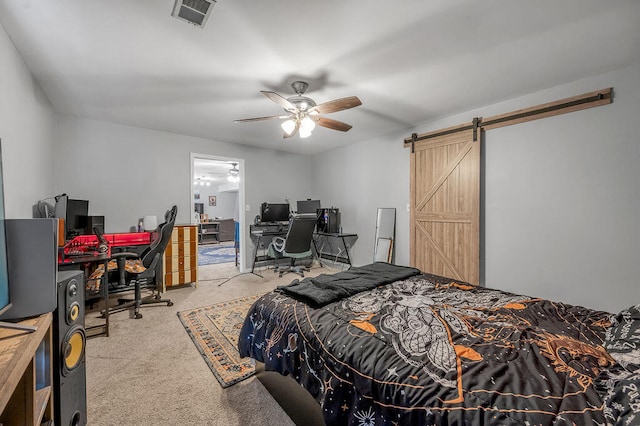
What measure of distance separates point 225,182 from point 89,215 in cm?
712

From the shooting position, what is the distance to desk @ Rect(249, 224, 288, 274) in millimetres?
5164

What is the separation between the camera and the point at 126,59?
2234 mm

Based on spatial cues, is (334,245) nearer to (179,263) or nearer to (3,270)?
(179,263)

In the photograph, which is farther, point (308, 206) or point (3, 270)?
point (308, 206)

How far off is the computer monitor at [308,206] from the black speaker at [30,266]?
464 centimetres

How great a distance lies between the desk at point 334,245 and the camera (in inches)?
202

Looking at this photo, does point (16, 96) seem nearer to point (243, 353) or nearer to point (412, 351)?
point (243, 353)

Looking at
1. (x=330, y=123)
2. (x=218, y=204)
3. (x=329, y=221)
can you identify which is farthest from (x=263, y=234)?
(x=218, y=204)

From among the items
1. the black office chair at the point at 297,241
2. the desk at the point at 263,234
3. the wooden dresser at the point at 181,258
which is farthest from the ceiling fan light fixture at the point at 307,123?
the desk at the point at 263,234

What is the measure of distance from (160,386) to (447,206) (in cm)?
364

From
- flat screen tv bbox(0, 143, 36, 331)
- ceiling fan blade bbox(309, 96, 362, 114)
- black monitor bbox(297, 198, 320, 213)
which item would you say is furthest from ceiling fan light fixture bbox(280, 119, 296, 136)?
black monitor bbox(297, 198, 320, 213)

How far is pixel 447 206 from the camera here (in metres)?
3.65

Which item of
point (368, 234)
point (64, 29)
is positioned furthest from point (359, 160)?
point (64, 29)

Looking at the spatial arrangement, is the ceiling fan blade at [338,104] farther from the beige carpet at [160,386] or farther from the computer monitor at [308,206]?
the computer monitor at [308,206]
